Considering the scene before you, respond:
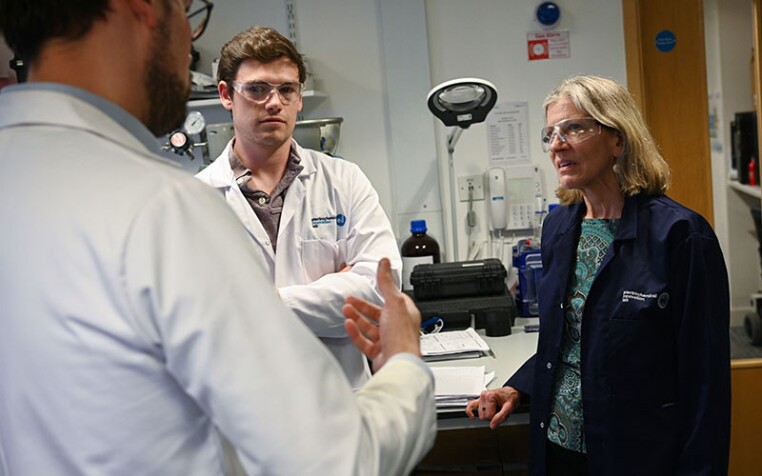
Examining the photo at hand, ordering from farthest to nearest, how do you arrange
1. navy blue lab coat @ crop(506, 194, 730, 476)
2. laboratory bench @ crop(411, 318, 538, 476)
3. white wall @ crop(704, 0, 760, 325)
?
white wall @ crop(704, 0, 760, 325), laboratory bench @ crop(411, 318, 538, 476), navy blue lab coat @ crop(506, 194, 730, 476)

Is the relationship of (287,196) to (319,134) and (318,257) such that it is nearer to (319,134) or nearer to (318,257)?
(318,257)

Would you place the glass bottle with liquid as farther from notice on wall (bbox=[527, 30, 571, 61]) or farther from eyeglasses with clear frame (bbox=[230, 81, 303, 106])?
eyeglasses with clear frame (bbox=[230, 81, 303, 106])

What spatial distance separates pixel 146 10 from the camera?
89cm

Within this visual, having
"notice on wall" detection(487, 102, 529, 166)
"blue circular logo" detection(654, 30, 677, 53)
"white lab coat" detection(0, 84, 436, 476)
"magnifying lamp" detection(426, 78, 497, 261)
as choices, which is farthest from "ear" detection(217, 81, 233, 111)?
"blue circular logo" detection(654, 30, 677, 53)

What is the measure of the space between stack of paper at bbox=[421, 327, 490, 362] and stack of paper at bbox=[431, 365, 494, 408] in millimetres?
123

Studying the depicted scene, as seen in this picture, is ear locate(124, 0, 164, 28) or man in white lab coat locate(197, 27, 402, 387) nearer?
ear locate(124, 0, 164, 28)

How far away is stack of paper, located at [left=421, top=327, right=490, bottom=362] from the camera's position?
2.56 metres

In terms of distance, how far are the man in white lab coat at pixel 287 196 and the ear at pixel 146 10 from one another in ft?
3.95

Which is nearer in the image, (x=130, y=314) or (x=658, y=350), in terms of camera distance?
(x=130, y=314)

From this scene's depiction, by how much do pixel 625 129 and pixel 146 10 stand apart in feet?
4.18

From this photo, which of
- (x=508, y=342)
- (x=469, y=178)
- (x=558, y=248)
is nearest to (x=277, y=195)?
(x=558, y=248)

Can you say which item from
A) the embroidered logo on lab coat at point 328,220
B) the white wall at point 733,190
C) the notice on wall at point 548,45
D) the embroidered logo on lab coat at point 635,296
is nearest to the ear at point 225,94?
the embroidered logo on lab coat at point 328,220

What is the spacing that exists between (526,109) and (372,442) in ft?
9.10

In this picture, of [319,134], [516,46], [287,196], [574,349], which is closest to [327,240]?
[287,196]
